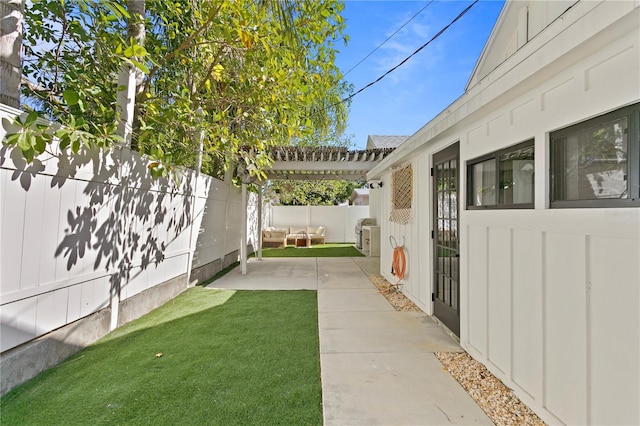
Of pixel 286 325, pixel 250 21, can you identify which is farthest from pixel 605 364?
pixel 250 21

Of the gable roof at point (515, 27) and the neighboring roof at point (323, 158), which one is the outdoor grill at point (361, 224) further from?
the gable roof at point (515, 27)

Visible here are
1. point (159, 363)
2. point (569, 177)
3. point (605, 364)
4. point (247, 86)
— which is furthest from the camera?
point (247, 86)

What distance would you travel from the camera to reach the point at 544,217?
2.03 m

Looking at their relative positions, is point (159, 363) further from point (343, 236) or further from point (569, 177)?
point (343, 236)

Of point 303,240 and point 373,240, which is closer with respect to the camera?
point 373,240

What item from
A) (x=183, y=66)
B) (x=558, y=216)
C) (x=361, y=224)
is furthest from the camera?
(x=361, y=224)

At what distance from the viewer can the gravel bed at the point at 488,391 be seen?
6.78ft

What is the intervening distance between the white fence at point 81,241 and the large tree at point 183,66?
469 millimetres

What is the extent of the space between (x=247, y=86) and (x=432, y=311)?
177 inches

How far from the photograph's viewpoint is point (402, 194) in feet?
17.4

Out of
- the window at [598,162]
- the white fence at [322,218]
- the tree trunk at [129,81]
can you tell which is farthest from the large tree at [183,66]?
the white fence at [322,218]

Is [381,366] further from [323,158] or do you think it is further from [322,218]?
[322,218]

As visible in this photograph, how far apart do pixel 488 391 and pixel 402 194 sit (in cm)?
345

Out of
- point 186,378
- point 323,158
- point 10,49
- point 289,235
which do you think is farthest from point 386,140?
point 186,378
